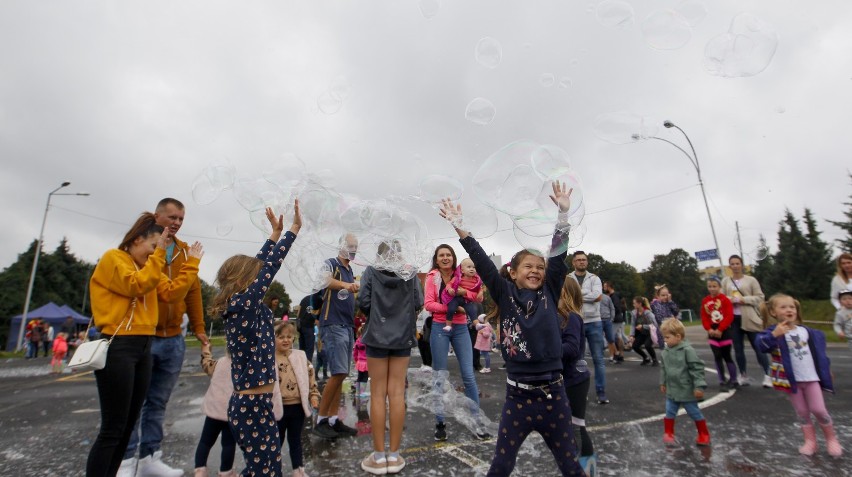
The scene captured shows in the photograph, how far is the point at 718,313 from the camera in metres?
6.69

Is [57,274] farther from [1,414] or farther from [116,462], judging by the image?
[116,462]

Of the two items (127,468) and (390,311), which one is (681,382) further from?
(127,468)

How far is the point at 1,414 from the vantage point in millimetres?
6051

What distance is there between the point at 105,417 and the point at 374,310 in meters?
1.92

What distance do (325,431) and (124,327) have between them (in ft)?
7.19

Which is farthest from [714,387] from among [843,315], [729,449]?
[729,449]

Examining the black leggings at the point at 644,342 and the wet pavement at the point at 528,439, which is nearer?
the wet pavement at the point at 528,439

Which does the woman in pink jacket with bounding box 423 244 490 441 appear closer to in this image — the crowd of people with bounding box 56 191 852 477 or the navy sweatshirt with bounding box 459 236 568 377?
the crowd of people with bounding box 56 191 852 477

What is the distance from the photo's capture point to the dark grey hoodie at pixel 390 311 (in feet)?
12.2

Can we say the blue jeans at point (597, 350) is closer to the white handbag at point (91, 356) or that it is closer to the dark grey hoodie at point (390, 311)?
the dark grey hoodie at point (390, 311)

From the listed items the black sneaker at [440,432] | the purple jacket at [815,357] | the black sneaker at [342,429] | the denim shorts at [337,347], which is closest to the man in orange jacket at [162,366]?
the denim shorts at [337,347]

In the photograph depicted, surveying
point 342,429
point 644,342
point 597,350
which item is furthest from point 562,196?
point 644,342

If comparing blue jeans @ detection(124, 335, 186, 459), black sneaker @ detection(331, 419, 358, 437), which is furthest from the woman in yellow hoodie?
black sneaker @ detection(331, 419, 358, 437)

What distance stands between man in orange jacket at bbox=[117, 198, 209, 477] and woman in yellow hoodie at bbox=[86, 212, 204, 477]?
0.88ft
